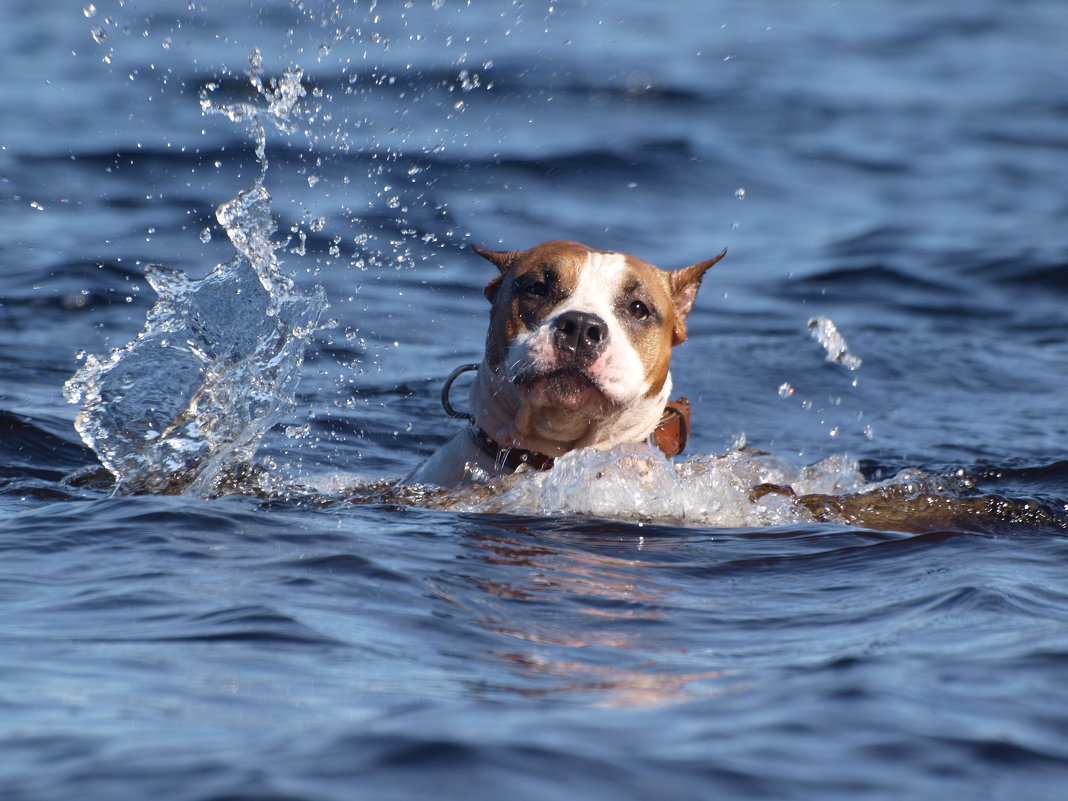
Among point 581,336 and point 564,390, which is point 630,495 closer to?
point 564,390

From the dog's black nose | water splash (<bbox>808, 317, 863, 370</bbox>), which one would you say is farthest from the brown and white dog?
water splash (<bbox>808, 317, 863, 370</bbox>)

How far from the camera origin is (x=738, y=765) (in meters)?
2.57

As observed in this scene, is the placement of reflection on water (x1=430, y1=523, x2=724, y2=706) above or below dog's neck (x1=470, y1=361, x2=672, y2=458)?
below

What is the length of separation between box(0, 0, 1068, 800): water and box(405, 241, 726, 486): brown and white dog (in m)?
0.25

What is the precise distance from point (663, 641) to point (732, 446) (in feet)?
14.3

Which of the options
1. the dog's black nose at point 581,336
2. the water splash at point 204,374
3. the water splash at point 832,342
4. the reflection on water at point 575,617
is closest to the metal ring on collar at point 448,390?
the dog's black nose at point 581,336

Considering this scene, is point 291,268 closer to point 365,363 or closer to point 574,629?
point 365,363

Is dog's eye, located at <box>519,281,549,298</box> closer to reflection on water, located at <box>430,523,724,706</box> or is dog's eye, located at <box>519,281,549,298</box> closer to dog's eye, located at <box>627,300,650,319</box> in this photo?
dog's eye, located at <box>627,300,650,319</box>

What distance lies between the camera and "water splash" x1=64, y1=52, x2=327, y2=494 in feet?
19.4

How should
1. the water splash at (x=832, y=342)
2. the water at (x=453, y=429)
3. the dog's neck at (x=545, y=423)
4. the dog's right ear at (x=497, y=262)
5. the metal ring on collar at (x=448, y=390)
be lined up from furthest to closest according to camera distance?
the water splash at (x=832, y=342)
the dog's right ear at (x=497, y=262)
the metal ring on collar at (x=448, y=390)
the dog's neck at (x=545, y=423)
the water at (x=453, y=429)

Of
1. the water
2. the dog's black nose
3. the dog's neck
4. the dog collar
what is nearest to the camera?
the water

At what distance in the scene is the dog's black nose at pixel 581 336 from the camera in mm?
5254

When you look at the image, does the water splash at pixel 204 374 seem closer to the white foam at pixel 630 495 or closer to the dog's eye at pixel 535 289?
the white foam at pixel 630 495

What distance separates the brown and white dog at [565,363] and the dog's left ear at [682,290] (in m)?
0.08
